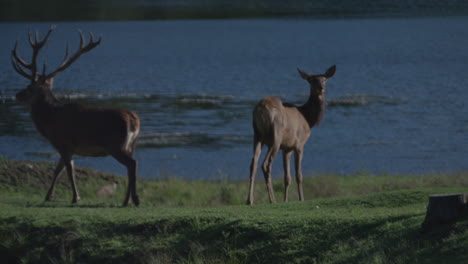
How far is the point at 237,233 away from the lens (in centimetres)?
1080

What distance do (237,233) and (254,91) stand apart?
1146 inches

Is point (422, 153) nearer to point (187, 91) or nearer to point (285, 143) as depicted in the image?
point (285, 143)

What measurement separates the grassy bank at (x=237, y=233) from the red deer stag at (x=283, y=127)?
5.44 feet

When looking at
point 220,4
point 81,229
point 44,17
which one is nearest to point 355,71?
point 81,229

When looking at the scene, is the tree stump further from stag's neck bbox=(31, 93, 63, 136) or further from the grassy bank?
stag's neck bbox=(31, 93, 63, 136)

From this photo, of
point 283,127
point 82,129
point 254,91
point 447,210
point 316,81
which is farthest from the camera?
point 254,91

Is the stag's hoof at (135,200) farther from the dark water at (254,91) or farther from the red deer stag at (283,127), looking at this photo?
the dark water at (254,91)

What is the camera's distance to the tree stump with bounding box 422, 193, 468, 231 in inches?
377

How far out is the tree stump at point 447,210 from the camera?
958 centimetres

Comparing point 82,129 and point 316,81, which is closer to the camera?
point 82,129

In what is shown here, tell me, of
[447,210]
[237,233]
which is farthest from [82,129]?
[447,210]

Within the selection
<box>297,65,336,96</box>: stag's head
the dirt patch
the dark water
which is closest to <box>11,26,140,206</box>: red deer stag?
the dirt patch

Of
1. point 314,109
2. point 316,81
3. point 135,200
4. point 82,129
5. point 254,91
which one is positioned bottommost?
point 254,91

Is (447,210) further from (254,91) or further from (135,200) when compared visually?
(254,91)
